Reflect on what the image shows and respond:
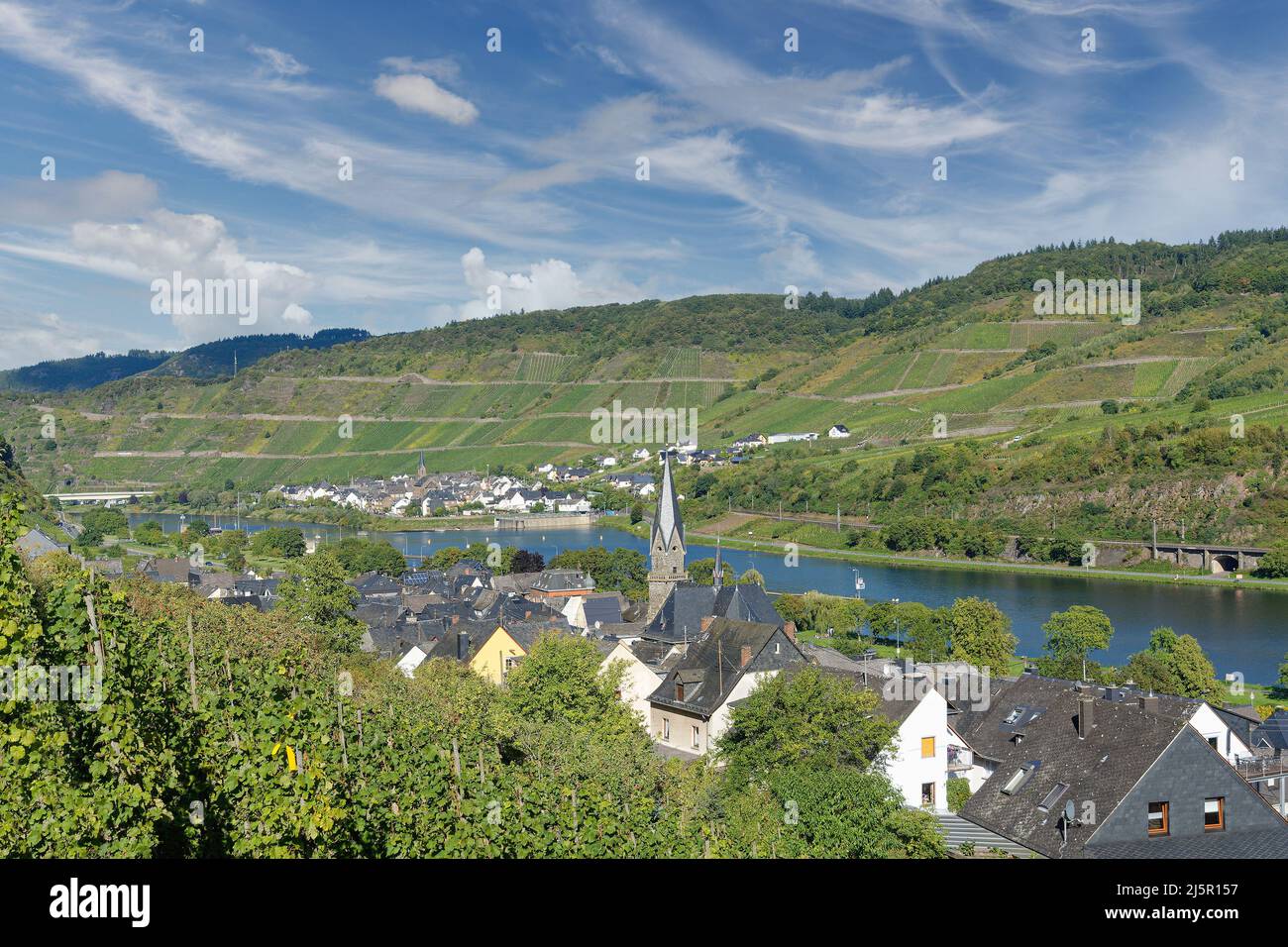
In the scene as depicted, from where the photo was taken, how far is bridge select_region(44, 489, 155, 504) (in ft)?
533

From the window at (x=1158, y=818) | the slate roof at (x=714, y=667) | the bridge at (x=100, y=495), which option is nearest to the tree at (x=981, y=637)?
the slate roof at (x=714, y=667)

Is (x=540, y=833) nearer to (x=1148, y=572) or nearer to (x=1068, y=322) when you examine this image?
(x=1148, y=572)

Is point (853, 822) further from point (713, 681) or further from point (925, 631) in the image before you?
point (925, 631)

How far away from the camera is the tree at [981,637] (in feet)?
144

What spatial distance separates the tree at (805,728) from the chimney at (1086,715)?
12.2 ft

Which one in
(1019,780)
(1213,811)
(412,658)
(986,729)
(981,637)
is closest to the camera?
(1213,811)

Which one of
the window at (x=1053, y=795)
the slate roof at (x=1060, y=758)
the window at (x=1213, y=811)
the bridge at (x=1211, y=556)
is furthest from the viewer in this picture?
the bridge at (x=1211, y=556)

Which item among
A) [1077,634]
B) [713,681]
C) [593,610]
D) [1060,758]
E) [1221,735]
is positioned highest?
[1060,758]

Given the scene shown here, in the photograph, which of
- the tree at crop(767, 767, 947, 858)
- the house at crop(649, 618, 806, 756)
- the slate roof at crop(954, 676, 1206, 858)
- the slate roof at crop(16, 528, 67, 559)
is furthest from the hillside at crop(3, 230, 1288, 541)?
the tree at crop(767, 767, 947, 858)

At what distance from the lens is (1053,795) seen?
20469 millimetres

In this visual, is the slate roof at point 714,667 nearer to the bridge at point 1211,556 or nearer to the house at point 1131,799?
the house at point 1131,799

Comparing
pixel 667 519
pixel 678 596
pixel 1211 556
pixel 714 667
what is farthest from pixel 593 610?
pixel 1211 556

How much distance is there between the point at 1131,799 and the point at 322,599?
3294cm
